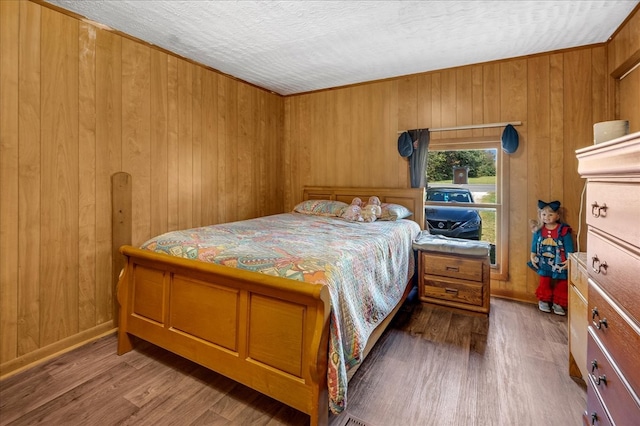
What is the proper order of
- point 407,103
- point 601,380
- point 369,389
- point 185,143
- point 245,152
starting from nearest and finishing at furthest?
point 601,380
point 369,389
point 185,143
point 407,103
point 245,152

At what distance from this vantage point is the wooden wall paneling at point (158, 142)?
2850 mm

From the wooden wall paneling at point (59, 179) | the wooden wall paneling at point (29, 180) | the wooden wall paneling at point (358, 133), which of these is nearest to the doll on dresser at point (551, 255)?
the wooden wall paneling at point (358, 133)

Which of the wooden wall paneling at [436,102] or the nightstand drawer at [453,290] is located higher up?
the wooden wall paneling at [436,102]

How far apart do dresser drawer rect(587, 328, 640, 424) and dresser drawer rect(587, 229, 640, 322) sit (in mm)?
230

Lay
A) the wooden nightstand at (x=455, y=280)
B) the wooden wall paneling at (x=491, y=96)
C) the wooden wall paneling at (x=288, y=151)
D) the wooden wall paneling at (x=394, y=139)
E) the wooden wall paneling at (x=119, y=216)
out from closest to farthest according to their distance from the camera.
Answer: the wooden wall paneling at (x=119, y=216), the wooden nightstand at (x=455, y=280), the wooden wall paneling at (x=491, y=96), the wooden wall paneling at (x=394, y=139), the wooden wall paneling at (x=288, y=151)

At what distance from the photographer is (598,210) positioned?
1.12m

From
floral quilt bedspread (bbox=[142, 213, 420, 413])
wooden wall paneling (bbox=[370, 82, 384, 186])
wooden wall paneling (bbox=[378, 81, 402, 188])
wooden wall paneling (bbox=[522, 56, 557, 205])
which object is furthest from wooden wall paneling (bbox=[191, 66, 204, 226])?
wooden wall paneling (bbox=[522, 56, 557, 205])

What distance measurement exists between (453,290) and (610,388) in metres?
1.94

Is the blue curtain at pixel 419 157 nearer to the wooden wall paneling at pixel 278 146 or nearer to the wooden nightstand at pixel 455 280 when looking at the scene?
the wooden nightstand at pixel 455 280

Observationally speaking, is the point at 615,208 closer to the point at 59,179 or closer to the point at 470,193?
→ the point at 470,193

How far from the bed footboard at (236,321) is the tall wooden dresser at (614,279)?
1001 mm

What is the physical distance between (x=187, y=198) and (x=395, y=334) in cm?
236

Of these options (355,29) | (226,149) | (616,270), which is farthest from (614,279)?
(226,149)

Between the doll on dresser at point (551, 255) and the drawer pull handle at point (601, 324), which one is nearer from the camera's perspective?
the drawer pull handle at point (601, 324)
